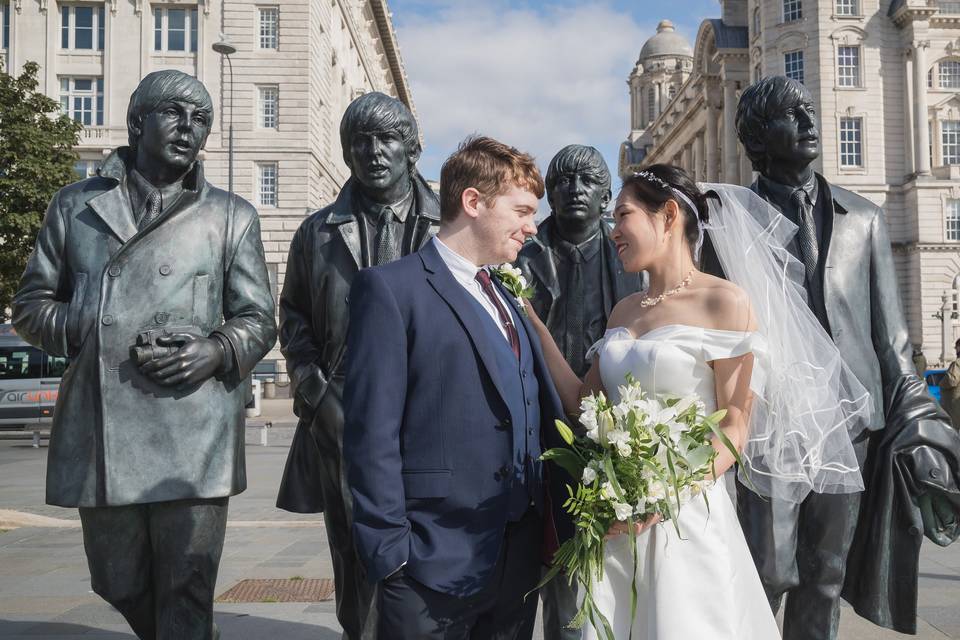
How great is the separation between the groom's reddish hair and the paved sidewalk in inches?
130

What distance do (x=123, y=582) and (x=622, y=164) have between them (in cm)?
10800

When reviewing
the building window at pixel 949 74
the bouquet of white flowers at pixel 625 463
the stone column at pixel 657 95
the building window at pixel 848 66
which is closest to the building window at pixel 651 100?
the stone column at pixel 657 95

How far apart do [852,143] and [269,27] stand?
3201cm

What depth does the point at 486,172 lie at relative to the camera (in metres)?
2.94

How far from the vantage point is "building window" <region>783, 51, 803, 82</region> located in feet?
167

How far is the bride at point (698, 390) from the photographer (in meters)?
3.20

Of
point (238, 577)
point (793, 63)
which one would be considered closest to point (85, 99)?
point (793, 63)

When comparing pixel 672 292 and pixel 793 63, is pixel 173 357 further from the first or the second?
pixel 793 63

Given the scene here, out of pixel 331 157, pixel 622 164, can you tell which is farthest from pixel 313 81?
pixel 622 164

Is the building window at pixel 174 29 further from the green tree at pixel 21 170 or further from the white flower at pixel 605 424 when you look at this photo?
the white flower at pixel 605 424

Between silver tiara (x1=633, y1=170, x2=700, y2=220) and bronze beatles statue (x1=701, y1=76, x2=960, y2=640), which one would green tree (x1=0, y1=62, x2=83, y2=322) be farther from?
silver tiara (x1=633, y1=170, x2=700, y2=220)

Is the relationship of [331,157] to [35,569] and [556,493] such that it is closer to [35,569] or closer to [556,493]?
[35,569]

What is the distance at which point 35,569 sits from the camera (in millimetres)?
7473

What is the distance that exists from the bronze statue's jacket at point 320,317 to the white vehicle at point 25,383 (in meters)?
19.2
